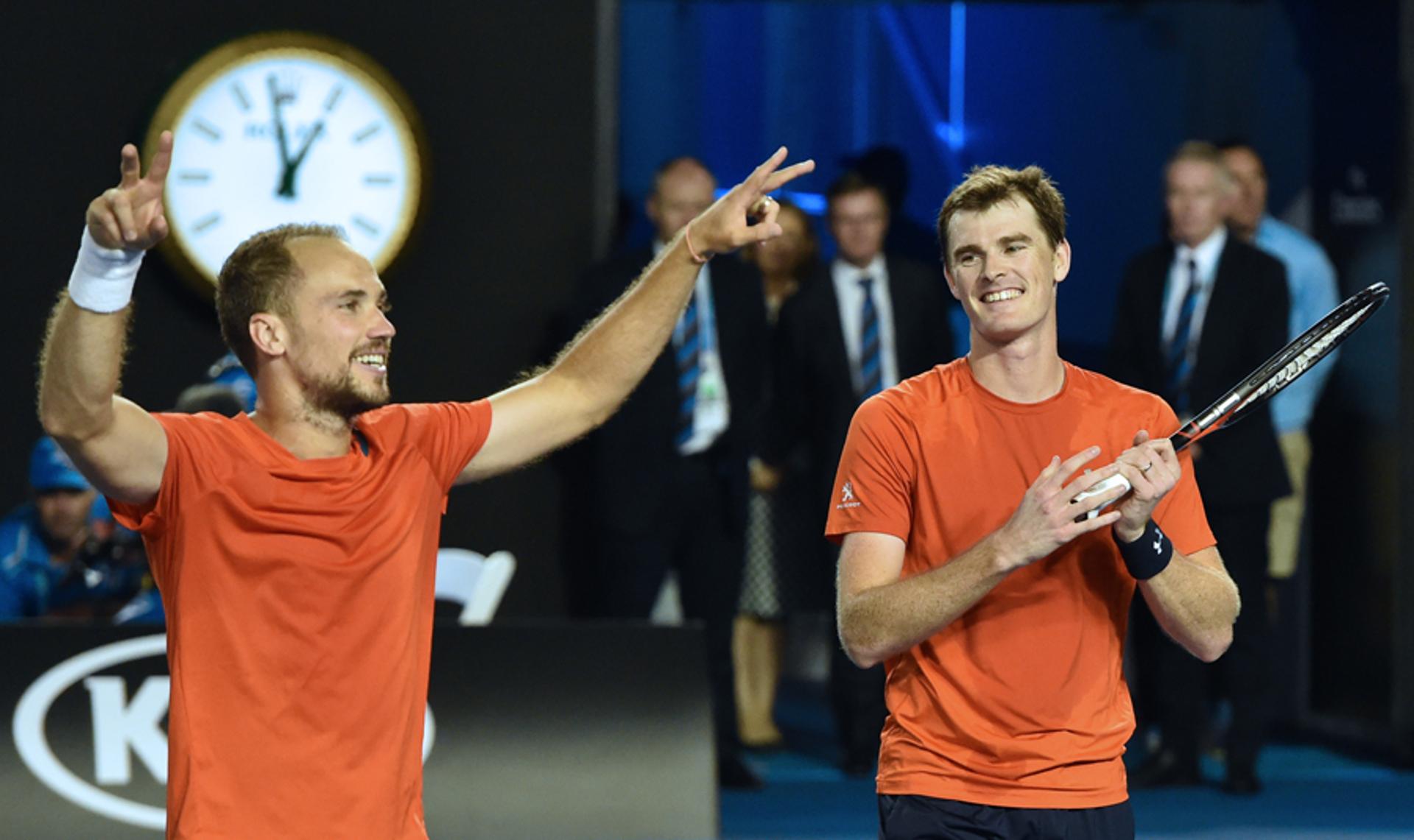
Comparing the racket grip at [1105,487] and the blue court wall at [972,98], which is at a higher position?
the blue court wall at [972,98]

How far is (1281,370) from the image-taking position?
3207 mm

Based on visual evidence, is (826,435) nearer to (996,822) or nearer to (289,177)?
(289,177)

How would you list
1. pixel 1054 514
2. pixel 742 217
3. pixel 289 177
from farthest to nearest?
pixel 289 177
pixel 742 217
pixel 1054 514

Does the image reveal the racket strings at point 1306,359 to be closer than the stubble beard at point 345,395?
No

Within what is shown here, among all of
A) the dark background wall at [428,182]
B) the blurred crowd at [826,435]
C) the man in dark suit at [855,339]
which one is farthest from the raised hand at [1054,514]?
the dark background wall at [428,182]

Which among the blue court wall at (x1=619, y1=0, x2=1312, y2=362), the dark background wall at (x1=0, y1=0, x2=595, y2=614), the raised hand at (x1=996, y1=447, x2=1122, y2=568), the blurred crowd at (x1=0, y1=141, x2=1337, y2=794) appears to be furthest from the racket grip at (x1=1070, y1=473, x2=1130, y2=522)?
the blue court wall at (x1=619, y1=0, x2=1312, y2=362)

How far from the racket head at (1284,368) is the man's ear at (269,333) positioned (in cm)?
144

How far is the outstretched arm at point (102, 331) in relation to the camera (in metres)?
2.65

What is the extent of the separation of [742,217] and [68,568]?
3864 millimetres

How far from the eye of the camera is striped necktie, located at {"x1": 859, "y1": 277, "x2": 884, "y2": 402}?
714cm

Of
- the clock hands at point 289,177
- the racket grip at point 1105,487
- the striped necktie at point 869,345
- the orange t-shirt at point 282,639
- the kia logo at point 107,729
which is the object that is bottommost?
the kia logo at point 107,729

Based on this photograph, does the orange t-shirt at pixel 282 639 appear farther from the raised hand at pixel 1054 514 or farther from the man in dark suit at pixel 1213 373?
the man in dark suit at pixel 1213 373

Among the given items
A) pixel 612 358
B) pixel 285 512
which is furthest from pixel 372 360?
pixel 612 358

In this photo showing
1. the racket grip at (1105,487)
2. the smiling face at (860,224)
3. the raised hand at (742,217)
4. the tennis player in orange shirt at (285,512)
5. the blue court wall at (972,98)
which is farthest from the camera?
the blue court wall at (972,98)
